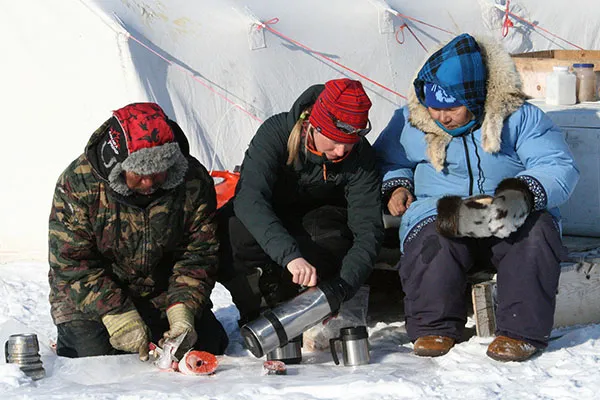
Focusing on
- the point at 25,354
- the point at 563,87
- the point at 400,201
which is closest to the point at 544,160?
the point at 400,201

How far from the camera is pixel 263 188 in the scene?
11.9 ft

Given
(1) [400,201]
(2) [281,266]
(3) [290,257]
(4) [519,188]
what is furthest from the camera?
(2) [281,266]

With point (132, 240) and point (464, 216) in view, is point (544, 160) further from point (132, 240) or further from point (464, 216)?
point (132, 240)

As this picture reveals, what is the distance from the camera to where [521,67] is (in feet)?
16.8

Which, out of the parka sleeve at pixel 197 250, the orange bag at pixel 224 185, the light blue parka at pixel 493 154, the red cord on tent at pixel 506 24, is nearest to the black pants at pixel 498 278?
the light blue parka at pixel 493 154

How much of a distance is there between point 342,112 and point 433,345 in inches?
33.9

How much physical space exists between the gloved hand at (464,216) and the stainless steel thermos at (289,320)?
46 cm

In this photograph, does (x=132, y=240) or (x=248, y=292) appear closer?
(x=132, y=240)

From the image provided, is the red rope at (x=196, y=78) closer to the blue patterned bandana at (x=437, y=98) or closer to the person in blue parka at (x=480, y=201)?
the person in blue parka at (x=480, y=201)

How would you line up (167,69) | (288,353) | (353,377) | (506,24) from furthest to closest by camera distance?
1. (506,24)
2. (167,69)
3. (288,353)
4. (353,377)

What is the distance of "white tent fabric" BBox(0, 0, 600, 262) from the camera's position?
5.56 m

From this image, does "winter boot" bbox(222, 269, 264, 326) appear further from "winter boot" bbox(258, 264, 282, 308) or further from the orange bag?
the orange bag

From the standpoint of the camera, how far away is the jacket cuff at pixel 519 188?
3320mm

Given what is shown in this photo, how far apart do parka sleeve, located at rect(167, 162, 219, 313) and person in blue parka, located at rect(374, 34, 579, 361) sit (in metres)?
0.70
